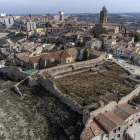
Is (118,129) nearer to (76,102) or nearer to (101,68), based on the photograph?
(76,102)

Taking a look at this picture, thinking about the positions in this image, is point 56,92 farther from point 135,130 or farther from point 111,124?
point 135,130

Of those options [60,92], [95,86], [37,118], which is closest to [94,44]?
[95,86]

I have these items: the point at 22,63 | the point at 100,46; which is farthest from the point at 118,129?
the point at 100,46

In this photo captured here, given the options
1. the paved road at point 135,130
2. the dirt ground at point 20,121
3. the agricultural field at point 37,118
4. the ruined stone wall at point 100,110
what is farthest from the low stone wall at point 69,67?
the paved road at point 135,130

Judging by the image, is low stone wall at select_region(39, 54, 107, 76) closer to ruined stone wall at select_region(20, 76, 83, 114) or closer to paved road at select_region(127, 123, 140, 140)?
ruined stone wall at select_region(20, 76, 83, 114)

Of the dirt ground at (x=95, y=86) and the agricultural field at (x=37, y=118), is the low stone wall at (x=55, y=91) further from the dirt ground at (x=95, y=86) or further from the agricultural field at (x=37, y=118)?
the dirt ground at (x=95, y=86)
